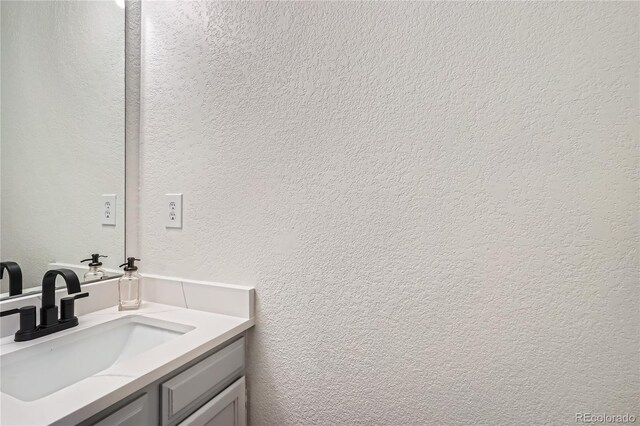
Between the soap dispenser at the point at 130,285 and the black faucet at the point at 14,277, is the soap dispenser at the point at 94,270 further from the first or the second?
the black faucet at the point at 14,277

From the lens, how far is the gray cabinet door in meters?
0.81

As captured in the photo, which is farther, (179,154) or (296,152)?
(179,154)

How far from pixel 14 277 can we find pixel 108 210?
0.35 metres

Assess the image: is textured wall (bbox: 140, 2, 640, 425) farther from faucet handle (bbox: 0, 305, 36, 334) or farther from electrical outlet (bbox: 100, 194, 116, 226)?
faucet handle (bbox: 0, 305, 36, 334)

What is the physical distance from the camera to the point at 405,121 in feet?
2.82

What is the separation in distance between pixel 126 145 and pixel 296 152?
0.70 metres

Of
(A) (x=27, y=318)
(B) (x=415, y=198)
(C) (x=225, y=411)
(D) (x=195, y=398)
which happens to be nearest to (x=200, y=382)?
(D) (x=195, y=398)

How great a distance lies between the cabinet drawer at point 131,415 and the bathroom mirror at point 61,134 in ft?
1.70

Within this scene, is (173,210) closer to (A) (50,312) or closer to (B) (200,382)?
(A) (50,312)

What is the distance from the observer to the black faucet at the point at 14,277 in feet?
2.89

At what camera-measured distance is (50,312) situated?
862mm

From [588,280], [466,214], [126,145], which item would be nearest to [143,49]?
[126,145]

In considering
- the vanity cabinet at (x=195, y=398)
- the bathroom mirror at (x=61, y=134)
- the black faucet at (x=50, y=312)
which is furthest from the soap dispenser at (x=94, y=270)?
the vanity cabinet at (x=195, y=398)

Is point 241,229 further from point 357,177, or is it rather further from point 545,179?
point 545,179
